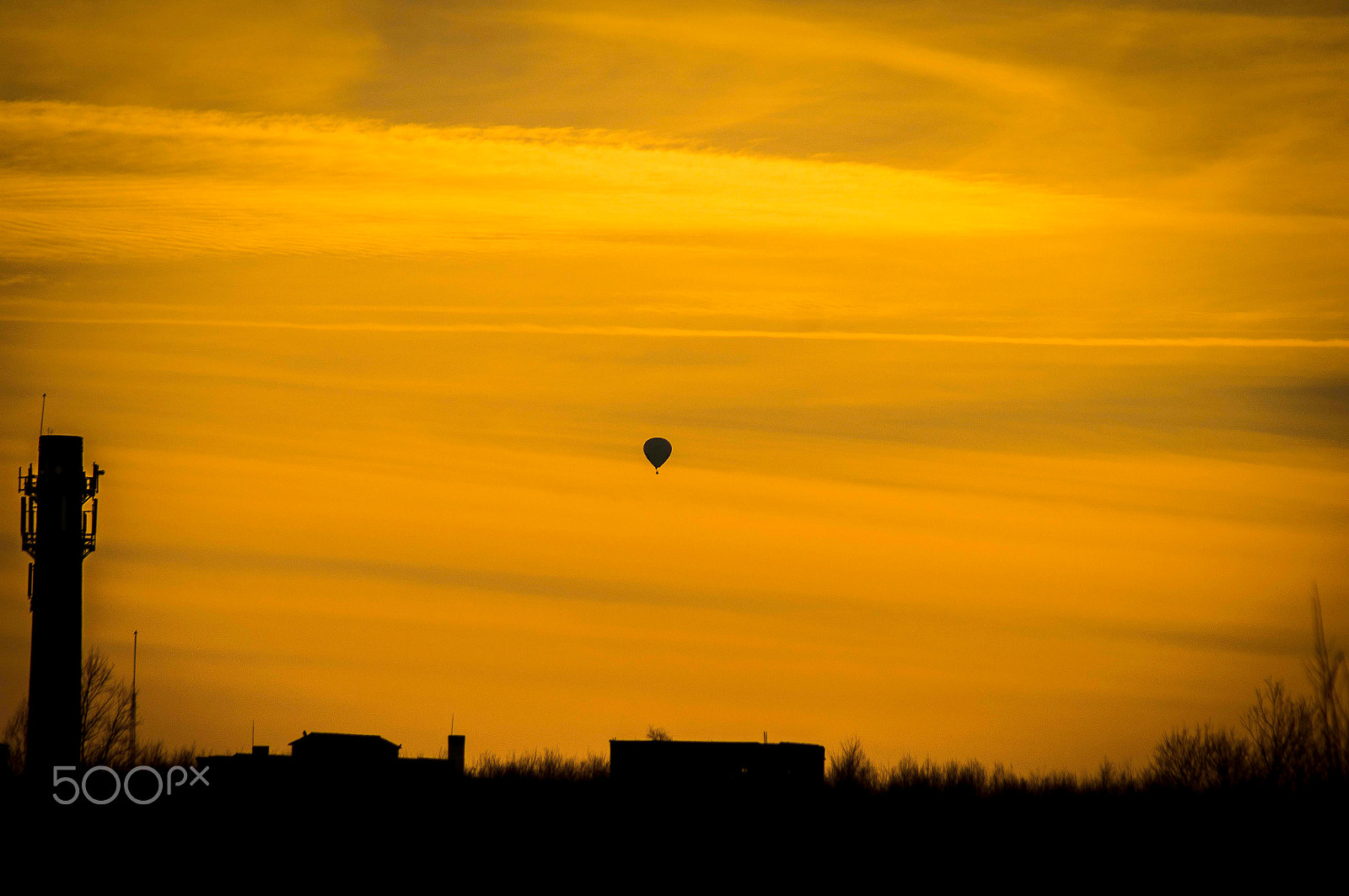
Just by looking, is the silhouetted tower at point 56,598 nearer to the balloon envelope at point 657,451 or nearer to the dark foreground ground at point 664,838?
the dark foreground ground at point 664,838

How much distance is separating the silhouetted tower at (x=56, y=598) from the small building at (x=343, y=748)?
11990mm

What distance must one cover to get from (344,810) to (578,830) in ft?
38.7

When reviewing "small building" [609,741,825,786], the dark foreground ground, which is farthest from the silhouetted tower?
"small building" [609,741,825,786]

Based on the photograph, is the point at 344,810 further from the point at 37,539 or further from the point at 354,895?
the point at 354,895

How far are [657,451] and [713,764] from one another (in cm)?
1722

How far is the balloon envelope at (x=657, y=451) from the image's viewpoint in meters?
88.8

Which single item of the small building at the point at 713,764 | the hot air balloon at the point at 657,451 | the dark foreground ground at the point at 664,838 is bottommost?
the dark foreground ground at the point at 664,838

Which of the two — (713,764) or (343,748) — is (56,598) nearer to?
(343,748)

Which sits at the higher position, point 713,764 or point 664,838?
point 713,764

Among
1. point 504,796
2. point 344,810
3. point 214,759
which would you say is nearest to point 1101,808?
point 504,796

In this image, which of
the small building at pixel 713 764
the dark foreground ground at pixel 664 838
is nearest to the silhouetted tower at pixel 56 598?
the dark foreground ground at pixel 664 838

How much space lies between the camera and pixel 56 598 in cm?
7150

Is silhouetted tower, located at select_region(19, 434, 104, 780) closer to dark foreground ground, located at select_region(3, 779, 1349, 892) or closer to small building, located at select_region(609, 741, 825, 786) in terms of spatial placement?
dark foreground ground, located at select_region(3, 779, 1349, 892)

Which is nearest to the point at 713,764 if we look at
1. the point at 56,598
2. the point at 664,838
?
the point at 664,838
